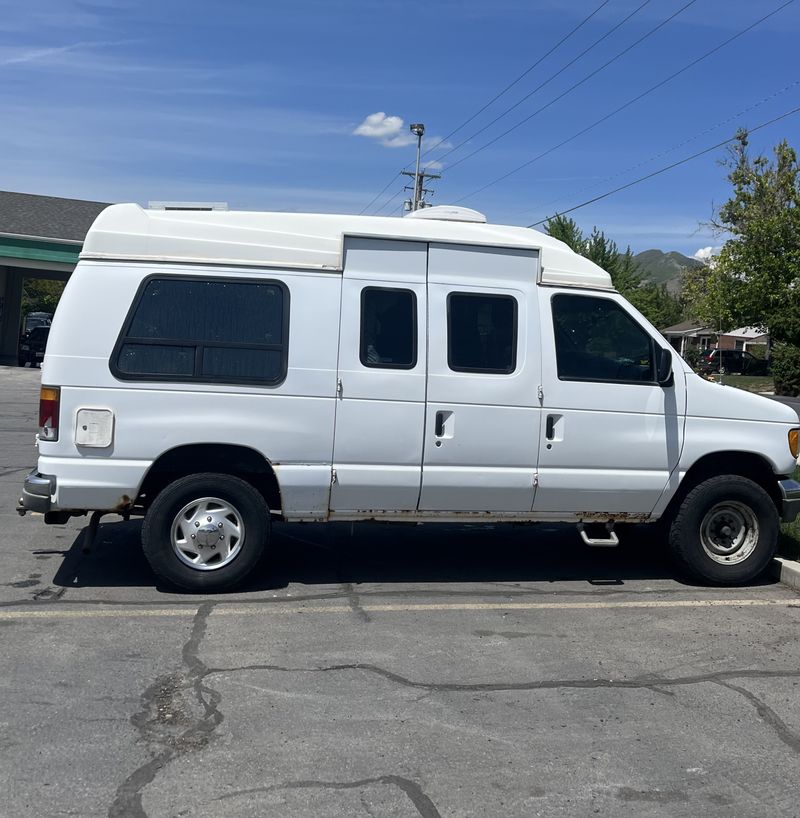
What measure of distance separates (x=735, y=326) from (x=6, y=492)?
42593mm

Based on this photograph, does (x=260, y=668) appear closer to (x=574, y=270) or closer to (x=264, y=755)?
(x=264, y=755)

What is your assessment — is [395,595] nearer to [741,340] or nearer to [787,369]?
[787,369]

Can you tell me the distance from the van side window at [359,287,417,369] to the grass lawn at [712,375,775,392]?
3743cm

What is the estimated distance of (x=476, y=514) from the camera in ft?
22.9


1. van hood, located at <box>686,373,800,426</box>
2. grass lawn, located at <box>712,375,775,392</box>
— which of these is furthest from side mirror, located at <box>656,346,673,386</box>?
grass lawn, located at <box>712,375,775,392</box>

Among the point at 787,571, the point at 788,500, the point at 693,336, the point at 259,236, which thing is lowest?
the point at 787,571

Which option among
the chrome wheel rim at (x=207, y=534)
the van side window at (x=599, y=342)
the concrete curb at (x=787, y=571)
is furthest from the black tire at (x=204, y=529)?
the concrete curb at (x=787, y=571)

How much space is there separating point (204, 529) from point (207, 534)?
4 centimetres

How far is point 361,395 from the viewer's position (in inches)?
262

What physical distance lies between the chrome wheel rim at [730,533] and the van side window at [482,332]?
6.64 feet

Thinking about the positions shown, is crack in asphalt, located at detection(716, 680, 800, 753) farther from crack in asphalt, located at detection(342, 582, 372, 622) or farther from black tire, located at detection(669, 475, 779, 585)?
crack in asphalt, located at detection(342, 582, 372, 622)

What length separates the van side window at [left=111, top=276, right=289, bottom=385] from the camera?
645cm

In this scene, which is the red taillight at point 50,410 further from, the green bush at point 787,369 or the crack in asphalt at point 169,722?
the green bush at point 787,369

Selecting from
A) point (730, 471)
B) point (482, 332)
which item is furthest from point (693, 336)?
point (482, 332)
